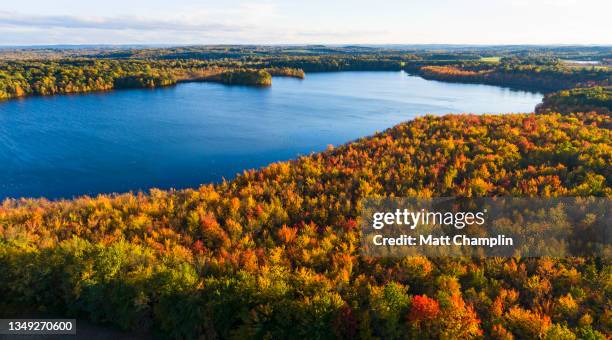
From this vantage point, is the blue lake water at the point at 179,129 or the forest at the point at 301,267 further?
the blue lake water at the point at 179,129

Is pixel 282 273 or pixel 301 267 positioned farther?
pixel 301 267

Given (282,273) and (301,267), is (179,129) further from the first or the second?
(282,273)

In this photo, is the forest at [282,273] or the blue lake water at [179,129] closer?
the forest at [282,273]

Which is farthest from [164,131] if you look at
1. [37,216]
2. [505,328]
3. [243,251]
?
[505,328]

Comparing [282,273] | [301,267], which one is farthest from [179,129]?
[282,273]

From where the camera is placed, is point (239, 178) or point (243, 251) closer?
point (243, 251)

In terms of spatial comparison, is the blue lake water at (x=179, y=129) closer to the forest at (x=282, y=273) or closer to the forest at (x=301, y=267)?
the forest at (x=301, y=267)

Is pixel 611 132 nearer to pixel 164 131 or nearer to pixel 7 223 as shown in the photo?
pixel 7 223

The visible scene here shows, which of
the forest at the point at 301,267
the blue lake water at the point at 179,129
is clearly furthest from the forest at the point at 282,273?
the blue lake water at the point at 179,129

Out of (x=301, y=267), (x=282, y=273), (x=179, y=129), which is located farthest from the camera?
(x=179, y=129)
